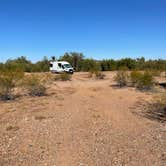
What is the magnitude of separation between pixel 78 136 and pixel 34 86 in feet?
32.5

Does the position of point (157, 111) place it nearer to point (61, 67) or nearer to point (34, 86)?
point (34, 86)

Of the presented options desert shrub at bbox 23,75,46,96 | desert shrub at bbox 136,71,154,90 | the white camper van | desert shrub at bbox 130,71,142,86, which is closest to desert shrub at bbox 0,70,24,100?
desert shrub at bbox 23,75,46,96

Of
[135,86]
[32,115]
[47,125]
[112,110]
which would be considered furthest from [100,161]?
[135,86]

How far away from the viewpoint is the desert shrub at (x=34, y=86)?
58.8 ft

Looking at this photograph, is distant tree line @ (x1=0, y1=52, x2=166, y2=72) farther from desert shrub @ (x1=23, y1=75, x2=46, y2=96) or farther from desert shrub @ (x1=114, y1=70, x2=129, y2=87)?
desert shrub @ (x1=23, y1=75, x2=46, y2=96)

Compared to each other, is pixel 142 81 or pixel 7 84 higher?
pixel 7 84

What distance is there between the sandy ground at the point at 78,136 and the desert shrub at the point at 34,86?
3975 mm

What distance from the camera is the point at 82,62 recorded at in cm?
6081

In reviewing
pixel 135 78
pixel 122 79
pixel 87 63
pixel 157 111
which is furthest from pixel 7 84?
pixel 87 63

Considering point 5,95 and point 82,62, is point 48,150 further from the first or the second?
point 82,62

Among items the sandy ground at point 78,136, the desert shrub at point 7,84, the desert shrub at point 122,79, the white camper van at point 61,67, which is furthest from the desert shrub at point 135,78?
Result: the white camper van at point 61,67

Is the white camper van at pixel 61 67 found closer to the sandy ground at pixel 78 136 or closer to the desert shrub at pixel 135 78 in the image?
the desert shrub at pixel 135 78

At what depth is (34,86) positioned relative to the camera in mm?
18000

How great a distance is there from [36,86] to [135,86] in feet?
26.9
